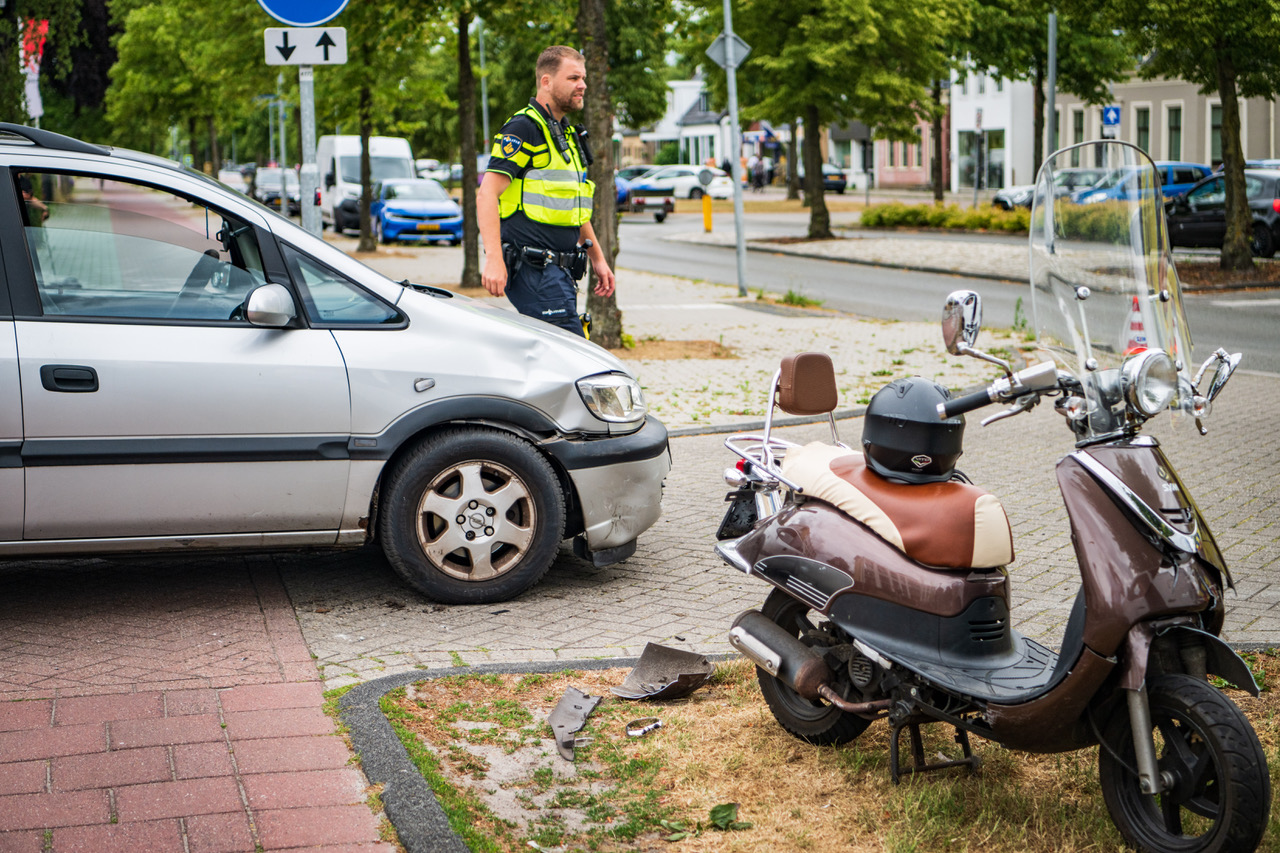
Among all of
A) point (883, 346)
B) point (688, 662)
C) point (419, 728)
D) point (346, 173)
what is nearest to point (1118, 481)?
point (688, 662)

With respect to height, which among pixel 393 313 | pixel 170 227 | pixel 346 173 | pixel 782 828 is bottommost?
pixel 782 828

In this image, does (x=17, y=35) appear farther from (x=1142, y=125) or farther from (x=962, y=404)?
(x=1142, y=125)

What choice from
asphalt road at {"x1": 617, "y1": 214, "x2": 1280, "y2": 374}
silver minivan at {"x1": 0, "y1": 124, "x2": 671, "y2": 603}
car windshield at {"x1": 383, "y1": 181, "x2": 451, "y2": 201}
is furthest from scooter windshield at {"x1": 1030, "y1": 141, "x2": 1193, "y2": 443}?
car windshield at {"x1": 383, "y1": 181, "x2": 451, "y2": 201}

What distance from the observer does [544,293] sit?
688 centimetres

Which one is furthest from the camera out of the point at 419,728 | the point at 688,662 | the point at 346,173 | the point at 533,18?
the point at 346,173

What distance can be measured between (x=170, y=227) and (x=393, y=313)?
0.92 meters

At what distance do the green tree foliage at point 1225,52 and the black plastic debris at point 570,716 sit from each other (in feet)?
60.5

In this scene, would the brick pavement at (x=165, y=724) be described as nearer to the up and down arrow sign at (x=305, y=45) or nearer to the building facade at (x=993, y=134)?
the up and down arrow sign at (x=305, y=45)

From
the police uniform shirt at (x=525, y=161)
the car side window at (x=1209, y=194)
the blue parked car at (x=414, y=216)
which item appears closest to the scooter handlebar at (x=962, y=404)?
the police uniform shirt at (x=525, y=161)

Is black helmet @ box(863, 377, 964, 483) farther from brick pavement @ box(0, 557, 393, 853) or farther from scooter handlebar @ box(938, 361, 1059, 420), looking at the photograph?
brick pavement @ box(0, 557, 393, 853)

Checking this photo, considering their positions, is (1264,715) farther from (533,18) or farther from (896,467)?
(533,18)

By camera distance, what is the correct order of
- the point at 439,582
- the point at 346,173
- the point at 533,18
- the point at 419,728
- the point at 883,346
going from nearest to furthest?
the point at 419,728 < the point at 439,582 < the point at 883,346 < the point at 533,18 < the point at 346,173

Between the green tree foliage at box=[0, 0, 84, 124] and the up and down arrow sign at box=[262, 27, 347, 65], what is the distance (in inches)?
288

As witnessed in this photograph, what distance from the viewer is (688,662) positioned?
4.54 metres
